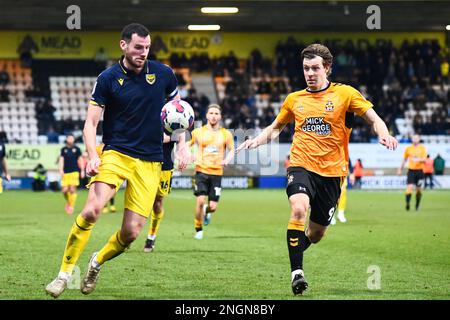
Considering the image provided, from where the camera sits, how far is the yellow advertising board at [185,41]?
46469 millimetres

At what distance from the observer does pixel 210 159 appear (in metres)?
16.7

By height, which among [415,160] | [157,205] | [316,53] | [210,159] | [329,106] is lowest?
[415,160]

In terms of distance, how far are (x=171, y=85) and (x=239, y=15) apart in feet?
106

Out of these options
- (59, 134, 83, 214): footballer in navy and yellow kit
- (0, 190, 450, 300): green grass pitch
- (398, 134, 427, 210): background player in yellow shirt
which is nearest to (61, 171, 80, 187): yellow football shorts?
(59, 134, 83, 214): footballer in navy and yellow kit

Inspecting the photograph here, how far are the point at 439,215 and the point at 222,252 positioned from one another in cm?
1132

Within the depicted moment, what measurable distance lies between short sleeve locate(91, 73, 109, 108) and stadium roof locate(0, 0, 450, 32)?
1009 inches

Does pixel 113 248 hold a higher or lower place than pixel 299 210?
lower

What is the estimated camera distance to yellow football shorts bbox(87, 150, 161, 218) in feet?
27.7

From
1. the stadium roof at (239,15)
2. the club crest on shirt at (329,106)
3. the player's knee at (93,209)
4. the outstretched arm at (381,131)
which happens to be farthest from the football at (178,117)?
the stadium roof at (239,15)

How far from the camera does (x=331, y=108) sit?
9430 millimetres

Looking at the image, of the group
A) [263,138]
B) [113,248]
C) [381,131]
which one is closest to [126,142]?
[113,248]

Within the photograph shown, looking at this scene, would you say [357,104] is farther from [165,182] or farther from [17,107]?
[17,107]

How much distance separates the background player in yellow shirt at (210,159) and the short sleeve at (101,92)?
7.77 m
